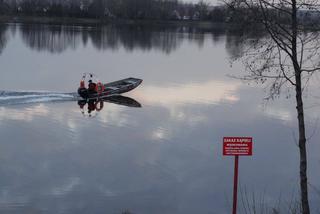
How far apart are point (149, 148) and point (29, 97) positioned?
956 centimetres

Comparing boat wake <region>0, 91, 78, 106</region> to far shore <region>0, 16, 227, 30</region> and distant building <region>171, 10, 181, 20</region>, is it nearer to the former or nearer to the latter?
far shore <region>0, 16, 227, 30</region>

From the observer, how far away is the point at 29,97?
23.8 metres

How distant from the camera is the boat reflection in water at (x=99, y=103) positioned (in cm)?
2294

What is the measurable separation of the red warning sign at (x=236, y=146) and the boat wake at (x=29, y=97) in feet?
56.3

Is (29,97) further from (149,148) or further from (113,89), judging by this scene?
(149,148)

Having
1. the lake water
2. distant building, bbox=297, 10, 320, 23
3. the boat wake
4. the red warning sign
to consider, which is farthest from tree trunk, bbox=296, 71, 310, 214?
the boat wake

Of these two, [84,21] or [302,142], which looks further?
[84,21]

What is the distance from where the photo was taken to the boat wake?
23.2 metres

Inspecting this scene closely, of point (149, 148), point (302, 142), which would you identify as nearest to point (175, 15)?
point (149, 148)

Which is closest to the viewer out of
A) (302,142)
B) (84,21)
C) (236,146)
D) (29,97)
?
(302,142)

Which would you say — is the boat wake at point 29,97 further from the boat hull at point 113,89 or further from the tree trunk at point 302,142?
the tree trunk at point 302,142

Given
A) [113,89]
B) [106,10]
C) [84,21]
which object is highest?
[106,10]

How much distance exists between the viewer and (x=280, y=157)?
16094mm

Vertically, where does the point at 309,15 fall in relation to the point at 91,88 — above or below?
above
